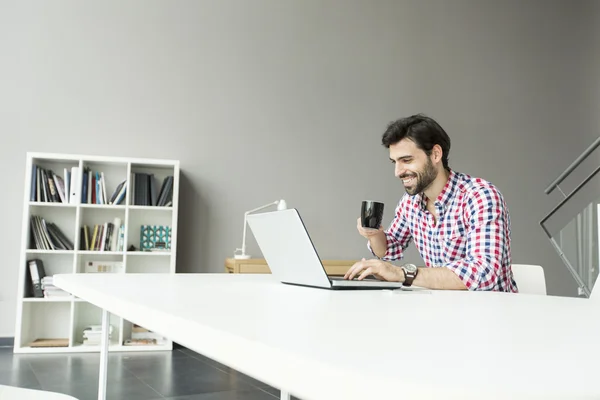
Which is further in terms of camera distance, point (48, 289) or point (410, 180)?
point (48, 289)

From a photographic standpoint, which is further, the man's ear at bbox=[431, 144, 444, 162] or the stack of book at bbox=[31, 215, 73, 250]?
the stack of book at bbox=[31, 215, 73, 250]

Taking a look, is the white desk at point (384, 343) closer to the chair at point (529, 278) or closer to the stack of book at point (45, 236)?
the chair at point (529, 278)

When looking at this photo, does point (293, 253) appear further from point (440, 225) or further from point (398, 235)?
point (398, 235)

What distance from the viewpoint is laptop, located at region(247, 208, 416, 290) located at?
132 centimetres

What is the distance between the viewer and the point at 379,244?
2.32 meters

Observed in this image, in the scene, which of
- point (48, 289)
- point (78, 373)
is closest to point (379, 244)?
point (78, 373)

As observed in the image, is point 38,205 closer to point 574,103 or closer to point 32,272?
point 32,272

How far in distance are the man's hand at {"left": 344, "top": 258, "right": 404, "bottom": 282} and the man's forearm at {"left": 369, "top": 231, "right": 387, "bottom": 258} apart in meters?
0.69

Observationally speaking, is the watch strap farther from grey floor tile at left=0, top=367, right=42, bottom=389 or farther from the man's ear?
grey floor tile at left=0, top=367, right=42, bottom=389

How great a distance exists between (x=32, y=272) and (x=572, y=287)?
507cm

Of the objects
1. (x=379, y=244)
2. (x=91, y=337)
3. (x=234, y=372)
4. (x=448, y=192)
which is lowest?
(x=234, y=372)

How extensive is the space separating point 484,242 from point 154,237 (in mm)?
3048

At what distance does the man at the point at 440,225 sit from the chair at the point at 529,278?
0.03m

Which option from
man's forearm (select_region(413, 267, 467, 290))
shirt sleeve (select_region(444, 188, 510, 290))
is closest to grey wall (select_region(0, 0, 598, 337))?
shirt sleeve (select_region(444, 188, 510, 290))
